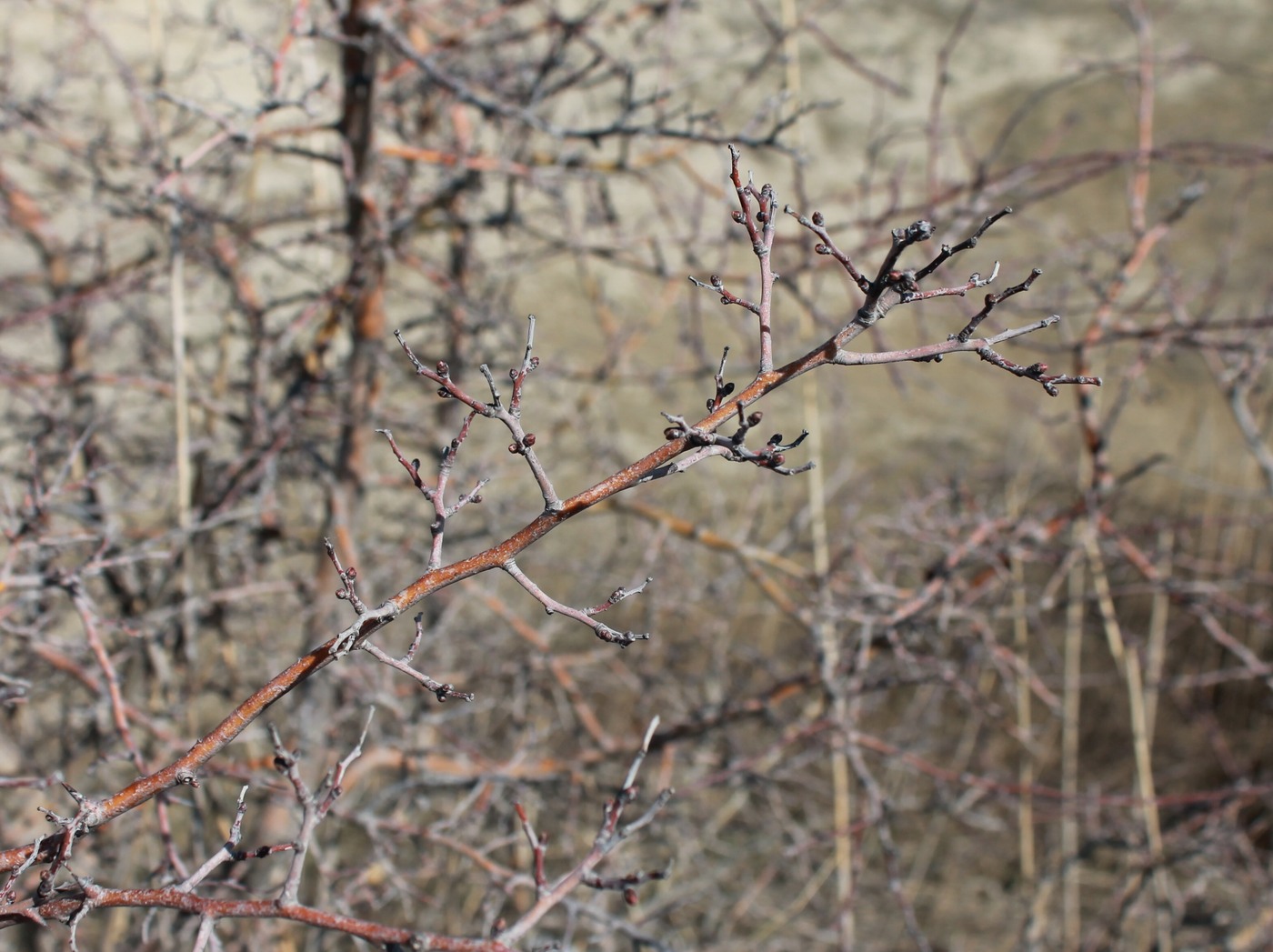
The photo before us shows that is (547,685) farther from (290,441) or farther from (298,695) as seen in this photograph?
(290,441)

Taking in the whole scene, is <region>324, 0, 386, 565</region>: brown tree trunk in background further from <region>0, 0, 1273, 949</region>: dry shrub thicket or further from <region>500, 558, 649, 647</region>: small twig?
<region>500, 558, 649, 647</region>: small twig

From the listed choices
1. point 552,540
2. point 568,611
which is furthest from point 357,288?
point 552,540

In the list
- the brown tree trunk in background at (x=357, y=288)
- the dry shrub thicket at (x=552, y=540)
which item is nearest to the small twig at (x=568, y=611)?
the dry shrub thicket at (x=552, y=540)

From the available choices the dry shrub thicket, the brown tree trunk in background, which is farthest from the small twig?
the brown tree trunk in background

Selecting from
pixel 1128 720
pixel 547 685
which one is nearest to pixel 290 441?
pixel 547 685

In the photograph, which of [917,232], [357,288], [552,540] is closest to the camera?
[917,232]

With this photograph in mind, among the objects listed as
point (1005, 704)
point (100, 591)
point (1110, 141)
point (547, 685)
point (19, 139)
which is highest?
point (1110, 141)

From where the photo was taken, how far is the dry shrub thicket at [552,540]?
66 centimetres

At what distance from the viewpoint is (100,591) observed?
1.71 metres

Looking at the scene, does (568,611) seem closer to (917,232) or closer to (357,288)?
(917,232)

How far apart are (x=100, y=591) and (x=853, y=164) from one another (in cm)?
280

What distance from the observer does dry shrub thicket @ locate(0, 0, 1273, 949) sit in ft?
2.16

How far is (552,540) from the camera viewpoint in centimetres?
274

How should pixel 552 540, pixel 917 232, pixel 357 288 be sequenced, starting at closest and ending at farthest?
pixel 917 232 < pixel 357 288 < pixel 552 540
